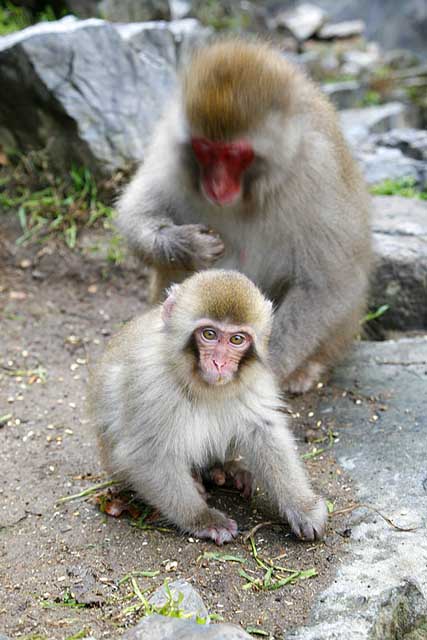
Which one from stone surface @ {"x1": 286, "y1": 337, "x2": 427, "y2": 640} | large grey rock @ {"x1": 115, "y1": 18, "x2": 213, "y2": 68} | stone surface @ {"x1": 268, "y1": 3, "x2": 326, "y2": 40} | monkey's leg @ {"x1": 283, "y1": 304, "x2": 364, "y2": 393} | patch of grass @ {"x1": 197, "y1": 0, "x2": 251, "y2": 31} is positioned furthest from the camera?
stone surface @ {"x1": 268, "y1": 3, "x2": 326, "y2": 40}

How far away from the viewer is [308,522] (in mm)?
3400

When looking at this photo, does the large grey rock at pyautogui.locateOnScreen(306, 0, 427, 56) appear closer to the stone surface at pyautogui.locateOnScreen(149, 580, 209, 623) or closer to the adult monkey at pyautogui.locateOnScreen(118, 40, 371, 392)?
the adult monkey at pyautogui.locateOnScreen(118, 40, 371, 392)

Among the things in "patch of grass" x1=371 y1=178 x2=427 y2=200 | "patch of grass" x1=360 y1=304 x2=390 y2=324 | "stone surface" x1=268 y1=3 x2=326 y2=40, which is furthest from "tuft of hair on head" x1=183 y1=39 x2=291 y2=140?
"stone surface" x1=268 y1=3 x2=326 y2=40

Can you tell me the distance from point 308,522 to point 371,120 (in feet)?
24.8

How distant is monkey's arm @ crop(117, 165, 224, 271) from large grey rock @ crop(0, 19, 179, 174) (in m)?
2.13

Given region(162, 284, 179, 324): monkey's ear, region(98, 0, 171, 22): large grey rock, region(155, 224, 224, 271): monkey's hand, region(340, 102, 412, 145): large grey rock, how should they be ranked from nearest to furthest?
1. region(162, 284, 179, 324): monkey's ear
2. region(155, 224, 224, 271): monkey's hand
3. region(98, 0, 171, 22): large grey rock
4. region(340, 102, 412, 145): large grey rock

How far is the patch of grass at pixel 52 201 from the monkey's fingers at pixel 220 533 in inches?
130

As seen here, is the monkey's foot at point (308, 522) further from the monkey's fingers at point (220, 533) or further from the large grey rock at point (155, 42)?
the large grey rock at point (155, 42)

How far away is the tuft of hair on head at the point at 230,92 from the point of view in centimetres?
356

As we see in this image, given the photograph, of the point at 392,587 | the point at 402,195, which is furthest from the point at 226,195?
the point at 402,195

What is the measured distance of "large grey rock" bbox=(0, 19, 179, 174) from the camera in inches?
255

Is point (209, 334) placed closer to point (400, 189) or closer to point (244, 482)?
point (244, 482)

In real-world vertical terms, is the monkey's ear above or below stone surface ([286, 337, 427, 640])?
above

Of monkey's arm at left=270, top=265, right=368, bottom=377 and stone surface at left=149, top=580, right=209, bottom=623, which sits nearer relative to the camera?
stone surface at left=149, top=580, right=209, bottom=623
